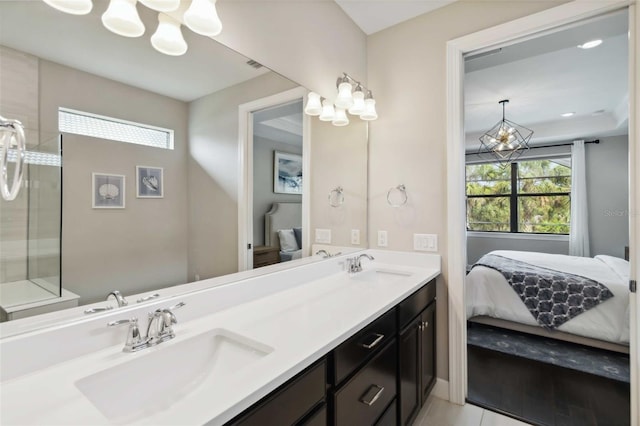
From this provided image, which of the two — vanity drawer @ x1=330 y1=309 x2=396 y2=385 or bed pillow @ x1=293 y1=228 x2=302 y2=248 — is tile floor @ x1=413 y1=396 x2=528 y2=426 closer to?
vanity drawer @ x1=330 y1=309 x2=396 y2=385

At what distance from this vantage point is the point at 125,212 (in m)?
1.03

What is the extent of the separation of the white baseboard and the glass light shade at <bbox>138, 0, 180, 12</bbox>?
2517 mm

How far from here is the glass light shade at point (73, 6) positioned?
88 cm

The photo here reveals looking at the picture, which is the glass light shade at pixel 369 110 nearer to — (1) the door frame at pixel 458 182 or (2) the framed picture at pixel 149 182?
(1) the door frame at pixel 458 182

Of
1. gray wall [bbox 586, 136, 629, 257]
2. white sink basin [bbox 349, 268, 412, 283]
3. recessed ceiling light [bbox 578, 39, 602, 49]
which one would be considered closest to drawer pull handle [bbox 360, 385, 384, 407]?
white sink basin [bbox 349, 268, 412, 283]

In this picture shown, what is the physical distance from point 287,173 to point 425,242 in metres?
1.08

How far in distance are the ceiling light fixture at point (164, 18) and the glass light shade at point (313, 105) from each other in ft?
2.43

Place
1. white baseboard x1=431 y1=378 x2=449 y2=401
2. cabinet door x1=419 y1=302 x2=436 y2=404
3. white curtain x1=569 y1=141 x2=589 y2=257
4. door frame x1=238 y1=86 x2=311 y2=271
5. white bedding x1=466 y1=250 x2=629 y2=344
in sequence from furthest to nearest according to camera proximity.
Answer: white curtain x1=569 y1=141 x2=589 y2=257 < white bedding x1=466 y1=250 x2=629 y2=344 < white baseboard x1=431 y1=378 x2=449 y2=401 < cabinet door x1=419 y1=302 x2=436 y2=404 < door frame x1=238 y1=86 x2=311 y2=271

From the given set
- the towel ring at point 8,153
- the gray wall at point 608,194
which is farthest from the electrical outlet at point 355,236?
the gray wall at point 608,194

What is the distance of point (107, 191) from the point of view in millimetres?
985

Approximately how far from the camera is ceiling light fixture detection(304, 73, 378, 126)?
76.5 inches


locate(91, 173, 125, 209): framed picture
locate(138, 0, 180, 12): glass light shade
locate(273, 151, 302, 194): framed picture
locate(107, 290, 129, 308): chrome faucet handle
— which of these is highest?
locate(138, 0, 180, 12): glass light shade

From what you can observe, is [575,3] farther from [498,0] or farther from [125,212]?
[125,212]

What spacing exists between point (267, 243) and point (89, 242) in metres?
0.80
